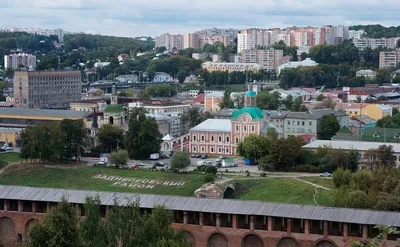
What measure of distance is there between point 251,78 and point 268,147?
57.7 metres

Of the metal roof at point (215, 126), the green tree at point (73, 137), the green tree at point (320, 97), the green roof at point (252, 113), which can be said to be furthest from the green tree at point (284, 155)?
the green tree at point (320, 97)

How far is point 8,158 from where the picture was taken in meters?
51.4

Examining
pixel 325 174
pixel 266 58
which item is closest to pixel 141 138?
pixel 325 174

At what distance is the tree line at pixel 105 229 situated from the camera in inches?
945

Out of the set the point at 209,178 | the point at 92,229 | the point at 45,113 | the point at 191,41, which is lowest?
the point at 209,178

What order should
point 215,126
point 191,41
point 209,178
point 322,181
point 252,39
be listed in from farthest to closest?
point 191,41 < point 252,39 < point 215,126 < point 209,178 < point 322,181

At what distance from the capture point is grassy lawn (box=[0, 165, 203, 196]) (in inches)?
1674

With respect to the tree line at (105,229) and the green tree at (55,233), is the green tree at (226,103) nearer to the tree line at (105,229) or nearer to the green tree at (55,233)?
the tree line at (105,229)

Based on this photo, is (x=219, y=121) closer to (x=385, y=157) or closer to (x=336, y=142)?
(x=336, y=142)

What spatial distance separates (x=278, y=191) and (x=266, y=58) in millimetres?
83651

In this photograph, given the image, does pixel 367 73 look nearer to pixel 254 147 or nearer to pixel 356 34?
pixel 356 34

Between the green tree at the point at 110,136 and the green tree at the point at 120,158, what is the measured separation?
214 inches

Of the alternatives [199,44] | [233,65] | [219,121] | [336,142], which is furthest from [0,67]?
[336,142]

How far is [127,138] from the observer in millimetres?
50375
